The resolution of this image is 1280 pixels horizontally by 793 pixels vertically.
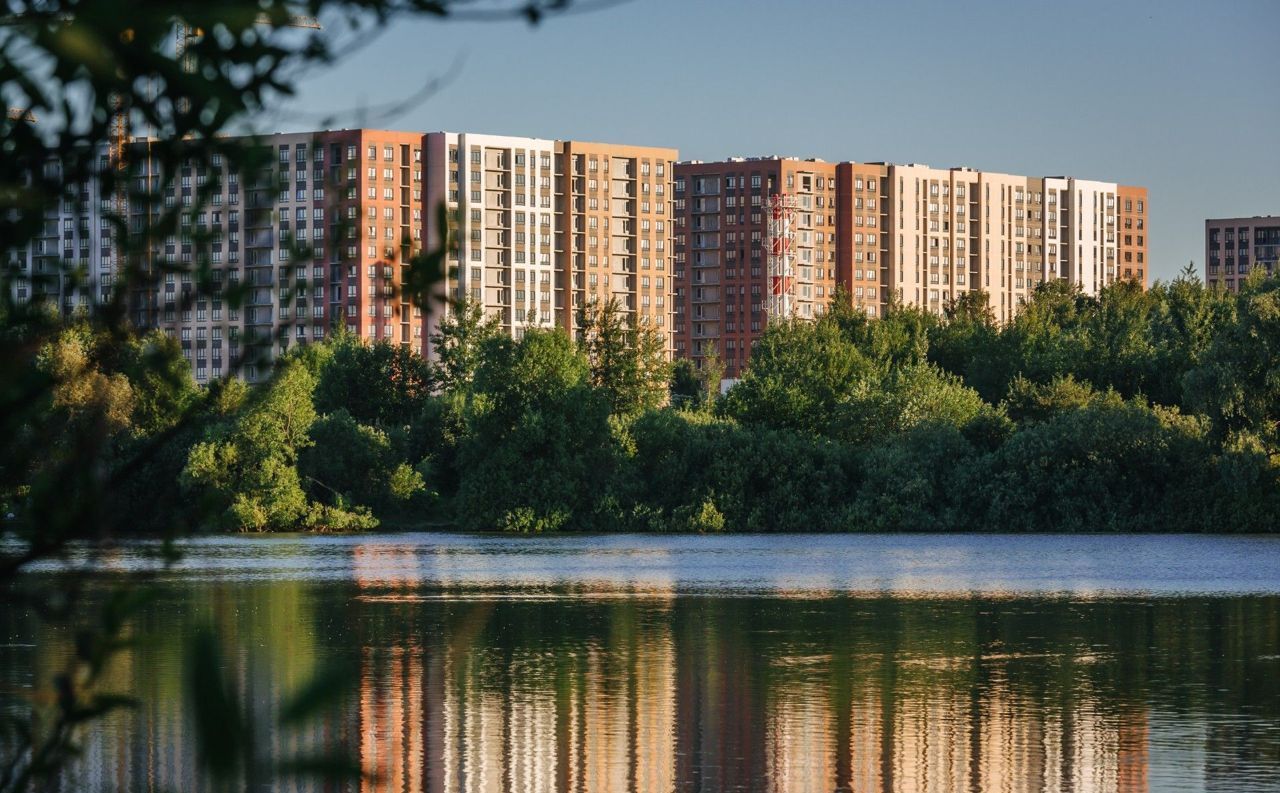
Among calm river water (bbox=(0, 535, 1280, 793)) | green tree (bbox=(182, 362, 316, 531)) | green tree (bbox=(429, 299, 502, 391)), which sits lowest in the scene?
calm river water (bbox=(0, 535, 1280, 793))

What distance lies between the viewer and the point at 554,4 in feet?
18.1

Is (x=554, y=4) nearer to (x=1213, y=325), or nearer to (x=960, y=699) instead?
(x=960, y=699)

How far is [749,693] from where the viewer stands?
25.6 metres

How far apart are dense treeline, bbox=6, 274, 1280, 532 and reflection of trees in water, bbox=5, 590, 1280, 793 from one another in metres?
38.8

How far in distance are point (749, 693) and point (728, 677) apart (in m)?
2.06

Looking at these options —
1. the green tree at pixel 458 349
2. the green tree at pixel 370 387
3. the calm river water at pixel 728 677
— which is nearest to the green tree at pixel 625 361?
the green tree at pixel 458 349

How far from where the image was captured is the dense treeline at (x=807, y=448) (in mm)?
80062

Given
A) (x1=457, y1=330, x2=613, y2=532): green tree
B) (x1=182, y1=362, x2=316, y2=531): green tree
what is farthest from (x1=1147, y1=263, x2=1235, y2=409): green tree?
(x1=182, y1=362, x2=316, y2=531): green tree

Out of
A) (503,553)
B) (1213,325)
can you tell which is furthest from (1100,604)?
(1213,325)

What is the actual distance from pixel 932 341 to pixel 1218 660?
10442 cm

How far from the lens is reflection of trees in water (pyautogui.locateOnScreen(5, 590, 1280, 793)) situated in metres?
19.2

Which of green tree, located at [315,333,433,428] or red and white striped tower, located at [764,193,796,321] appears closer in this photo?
green tree, located at [315,333,433,428]

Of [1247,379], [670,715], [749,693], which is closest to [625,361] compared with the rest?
[1247,379]

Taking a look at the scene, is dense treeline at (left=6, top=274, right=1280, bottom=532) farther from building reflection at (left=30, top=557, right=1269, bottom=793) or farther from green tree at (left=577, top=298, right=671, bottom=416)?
building reflection at (left=30, top=557, right=1269, bottom=793)
